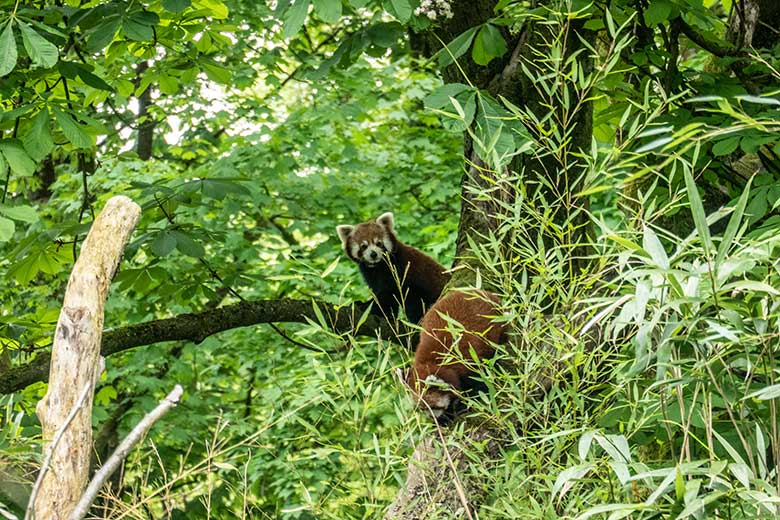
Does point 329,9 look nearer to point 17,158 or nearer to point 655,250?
point 17,158

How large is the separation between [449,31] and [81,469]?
2.63 m

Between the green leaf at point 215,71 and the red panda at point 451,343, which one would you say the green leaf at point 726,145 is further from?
the green leaf at point 215,71

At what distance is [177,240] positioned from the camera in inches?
162

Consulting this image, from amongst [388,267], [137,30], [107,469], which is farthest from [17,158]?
[388,267]

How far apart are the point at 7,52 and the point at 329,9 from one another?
47.4 inches

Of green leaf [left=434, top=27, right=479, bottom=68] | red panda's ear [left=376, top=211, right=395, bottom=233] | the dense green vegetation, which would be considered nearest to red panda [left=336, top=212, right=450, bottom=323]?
red panda's ear [left=376, top=211, right=395, bottom=233]

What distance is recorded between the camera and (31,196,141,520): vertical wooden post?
2.18 m

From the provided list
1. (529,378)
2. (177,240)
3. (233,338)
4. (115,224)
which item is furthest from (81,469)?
(233,338)

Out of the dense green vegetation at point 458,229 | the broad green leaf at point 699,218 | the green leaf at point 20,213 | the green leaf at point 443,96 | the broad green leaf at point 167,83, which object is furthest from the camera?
the broad green leaf at point 167,83

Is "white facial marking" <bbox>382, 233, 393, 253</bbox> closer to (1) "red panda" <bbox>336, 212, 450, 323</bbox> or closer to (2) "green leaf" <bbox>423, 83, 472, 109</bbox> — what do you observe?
(1) "red panda" <bbox>336, 212, 450, 323</bbox>

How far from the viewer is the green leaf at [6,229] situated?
11.0ft

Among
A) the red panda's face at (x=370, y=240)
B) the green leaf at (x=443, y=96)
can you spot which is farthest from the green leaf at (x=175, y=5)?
the red panda's face at (x=370, y=240)

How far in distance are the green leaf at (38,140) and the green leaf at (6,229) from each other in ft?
1.20

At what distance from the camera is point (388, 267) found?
20.3ft
